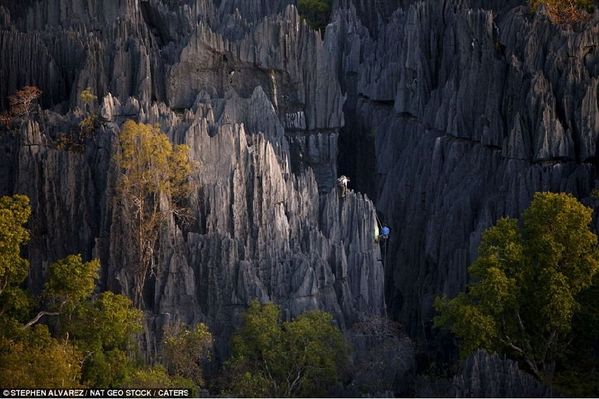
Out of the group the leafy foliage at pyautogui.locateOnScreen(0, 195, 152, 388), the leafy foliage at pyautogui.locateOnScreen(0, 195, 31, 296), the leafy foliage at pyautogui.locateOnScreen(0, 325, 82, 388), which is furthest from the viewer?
the leafy foliage at pyautogui.locateOnScreen(0, 195, 31, 296)

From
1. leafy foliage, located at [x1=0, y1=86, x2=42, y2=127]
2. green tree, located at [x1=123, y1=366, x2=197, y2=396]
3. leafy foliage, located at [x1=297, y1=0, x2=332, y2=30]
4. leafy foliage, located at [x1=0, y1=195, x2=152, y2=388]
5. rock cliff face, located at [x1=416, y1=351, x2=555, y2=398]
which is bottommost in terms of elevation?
green tree, located at [x1=123, y1=366, x2=197, y2=396]

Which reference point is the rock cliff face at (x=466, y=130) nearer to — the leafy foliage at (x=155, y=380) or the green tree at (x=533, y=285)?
the green tree at (x=533, y=285)

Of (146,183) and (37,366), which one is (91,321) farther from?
(146,183)

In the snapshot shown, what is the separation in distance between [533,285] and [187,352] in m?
9.74

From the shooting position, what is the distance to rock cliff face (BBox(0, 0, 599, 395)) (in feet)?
128

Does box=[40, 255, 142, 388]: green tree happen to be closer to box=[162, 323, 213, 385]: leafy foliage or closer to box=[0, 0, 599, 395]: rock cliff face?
box=[162, 323, 213, 385]: leafy foliage

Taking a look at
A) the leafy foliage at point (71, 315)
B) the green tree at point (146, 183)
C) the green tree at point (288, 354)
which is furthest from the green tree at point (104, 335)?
the green tree at point (288, 354)

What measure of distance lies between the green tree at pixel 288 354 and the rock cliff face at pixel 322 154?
146cm

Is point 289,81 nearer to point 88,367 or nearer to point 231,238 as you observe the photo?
point 231,238

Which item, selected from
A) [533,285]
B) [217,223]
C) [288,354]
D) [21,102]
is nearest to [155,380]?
[288,354]

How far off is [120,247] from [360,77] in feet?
Answer: 69.1

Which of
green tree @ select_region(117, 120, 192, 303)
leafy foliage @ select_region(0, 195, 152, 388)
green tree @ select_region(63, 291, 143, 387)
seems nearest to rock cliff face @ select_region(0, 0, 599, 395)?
green tree @ select_region(117, 120, 192, 303)

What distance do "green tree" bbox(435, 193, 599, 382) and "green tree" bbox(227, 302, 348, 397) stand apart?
10.8ft

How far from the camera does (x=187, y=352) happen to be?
119 feet
